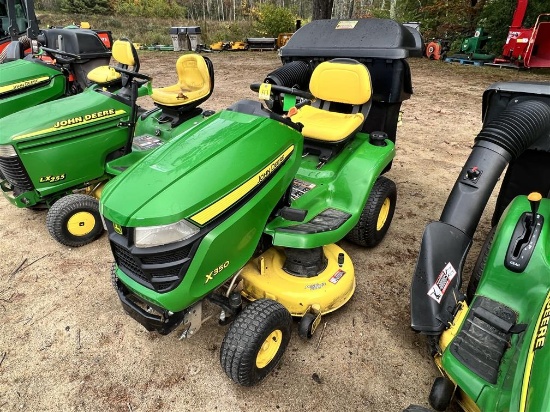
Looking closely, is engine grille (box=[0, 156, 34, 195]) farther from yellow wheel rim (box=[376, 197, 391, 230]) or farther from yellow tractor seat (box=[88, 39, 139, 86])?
yellow wheel rim (box=[376, 197, 391, 230])

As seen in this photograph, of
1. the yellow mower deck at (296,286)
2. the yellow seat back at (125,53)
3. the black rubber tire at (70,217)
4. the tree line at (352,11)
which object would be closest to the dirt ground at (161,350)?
the black rubber tire at (70,217)

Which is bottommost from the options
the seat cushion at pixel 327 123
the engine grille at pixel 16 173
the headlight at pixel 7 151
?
the engine grille at pixel 16 173

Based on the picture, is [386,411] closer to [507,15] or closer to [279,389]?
[279,389]

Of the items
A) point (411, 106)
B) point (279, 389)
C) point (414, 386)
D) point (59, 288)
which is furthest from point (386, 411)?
point (411, 106)

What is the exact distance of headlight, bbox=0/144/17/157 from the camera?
2.79 meters

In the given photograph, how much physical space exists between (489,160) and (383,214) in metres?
1.03

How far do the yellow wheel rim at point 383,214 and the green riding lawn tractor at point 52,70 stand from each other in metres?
2.88

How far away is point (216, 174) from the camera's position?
1687 millimetres

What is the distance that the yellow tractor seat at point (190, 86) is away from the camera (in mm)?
3832

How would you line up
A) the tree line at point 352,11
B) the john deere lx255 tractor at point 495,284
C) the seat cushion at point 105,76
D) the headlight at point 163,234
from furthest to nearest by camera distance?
1. the tree line at point 352,11
2. the seat cushion at point 105,76
3. the headlight at point 163,234
4. the john deere lx255 tractor at point 495,284

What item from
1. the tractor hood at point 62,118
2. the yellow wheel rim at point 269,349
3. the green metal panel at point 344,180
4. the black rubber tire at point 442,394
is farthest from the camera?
the tractor hood at point 62,118

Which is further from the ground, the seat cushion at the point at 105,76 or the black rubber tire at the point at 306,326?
the seat cushion at the point at 105,76

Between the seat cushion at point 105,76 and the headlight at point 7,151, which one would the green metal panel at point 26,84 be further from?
the headlight at point 7,151

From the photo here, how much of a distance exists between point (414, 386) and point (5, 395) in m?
2.03
